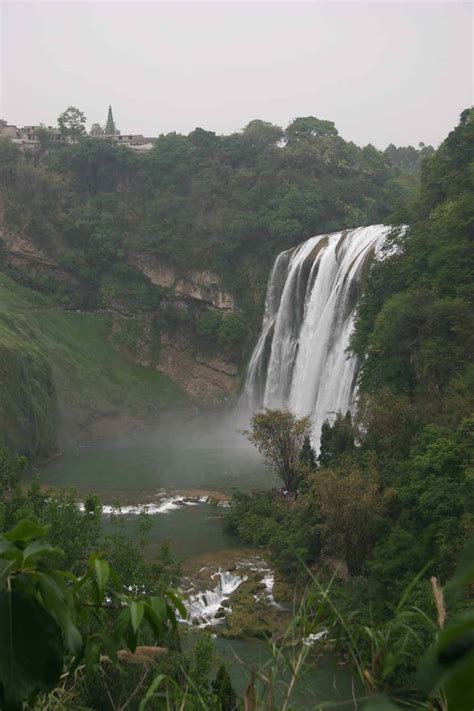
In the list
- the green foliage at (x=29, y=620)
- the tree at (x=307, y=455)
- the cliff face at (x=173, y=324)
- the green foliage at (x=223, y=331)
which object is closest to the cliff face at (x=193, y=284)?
the cliff face at (x=173, y=324)

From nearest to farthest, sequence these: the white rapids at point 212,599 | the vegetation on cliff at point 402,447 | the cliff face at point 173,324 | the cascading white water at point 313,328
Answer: the vegetation on cliff at point 402,447, the white rapids at point 212,599, the cascading white water at point 313,328, the cliff face at point 173,324

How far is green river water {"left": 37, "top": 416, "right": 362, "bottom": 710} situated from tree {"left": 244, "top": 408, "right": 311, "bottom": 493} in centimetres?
243

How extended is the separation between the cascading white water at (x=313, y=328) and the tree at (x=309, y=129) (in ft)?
60.4

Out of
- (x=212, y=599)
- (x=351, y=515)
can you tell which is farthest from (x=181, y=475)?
(x=351, y=515)

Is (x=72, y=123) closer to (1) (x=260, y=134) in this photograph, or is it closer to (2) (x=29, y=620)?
(1) (x=260, y=134)

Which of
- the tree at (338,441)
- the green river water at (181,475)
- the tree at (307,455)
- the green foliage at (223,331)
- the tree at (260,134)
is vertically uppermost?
the tree at (260,134)

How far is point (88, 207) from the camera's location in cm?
5028

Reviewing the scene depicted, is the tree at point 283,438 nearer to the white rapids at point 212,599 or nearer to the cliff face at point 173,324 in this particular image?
the white rapids at point 212,599

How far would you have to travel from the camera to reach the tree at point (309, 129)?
56116 millimetres

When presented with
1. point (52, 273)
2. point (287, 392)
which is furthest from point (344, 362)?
point (52, 273)

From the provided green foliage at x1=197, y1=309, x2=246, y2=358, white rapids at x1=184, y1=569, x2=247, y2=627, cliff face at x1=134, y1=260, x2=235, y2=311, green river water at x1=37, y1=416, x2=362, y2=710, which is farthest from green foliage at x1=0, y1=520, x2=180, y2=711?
cliff face at x1=134, y1=260, x2=235, y2=311

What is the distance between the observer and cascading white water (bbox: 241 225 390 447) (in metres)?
30.5

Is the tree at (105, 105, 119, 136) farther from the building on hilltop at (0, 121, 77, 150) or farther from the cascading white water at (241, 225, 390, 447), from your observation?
the cascading white water at (241, 225, 390, 447)

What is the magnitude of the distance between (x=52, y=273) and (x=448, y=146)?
93.6 feet
